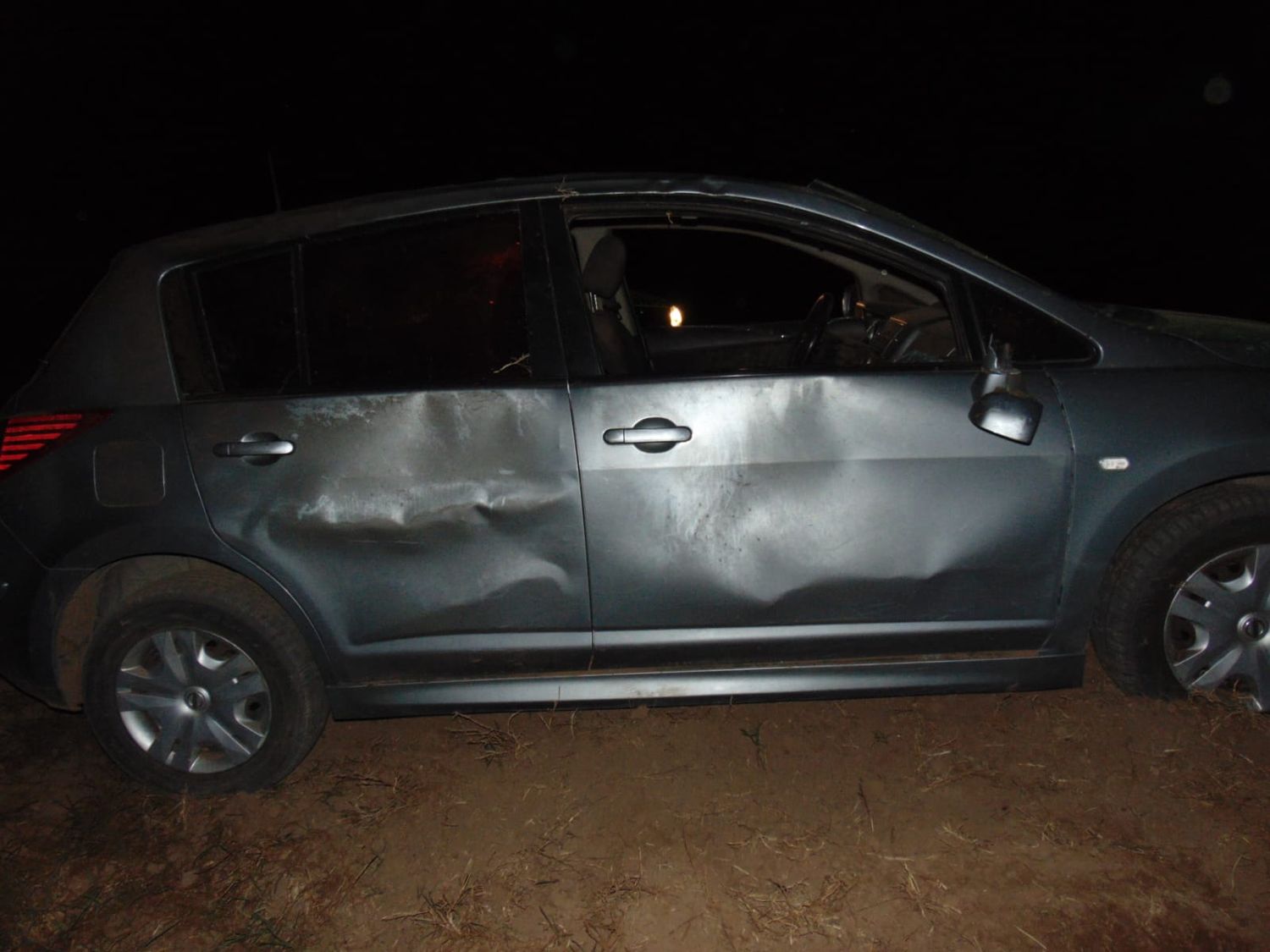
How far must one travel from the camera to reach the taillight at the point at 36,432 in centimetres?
282

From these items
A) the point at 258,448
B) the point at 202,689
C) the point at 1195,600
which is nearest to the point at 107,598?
the point at 202,689

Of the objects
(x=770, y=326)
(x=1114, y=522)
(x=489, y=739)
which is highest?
(x=770, y=326)

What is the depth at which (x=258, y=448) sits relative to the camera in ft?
9.04

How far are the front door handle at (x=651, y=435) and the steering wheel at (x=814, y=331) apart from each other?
118cm

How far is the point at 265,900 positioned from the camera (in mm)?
2605

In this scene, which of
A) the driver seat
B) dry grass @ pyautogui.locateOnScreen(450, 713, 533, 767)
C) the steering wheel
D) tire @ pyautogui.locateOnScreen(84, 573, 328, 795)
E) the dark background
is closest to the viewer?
tire @ pyautogui.locateOnScreen(84, 573, 328, 795)

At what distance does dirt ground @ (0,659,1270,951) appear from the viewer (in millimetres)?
2414

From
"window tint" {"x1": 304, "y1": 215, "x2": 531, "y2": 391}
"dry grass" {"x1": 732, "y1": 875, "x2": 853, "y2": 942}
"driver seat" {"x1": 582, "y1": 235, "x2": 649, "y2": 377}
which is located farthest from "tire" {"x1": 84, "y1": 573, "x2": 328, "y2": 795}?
"dry grass" {"x1": 732, "y1": 875, "x2": 853, "y2": 942}

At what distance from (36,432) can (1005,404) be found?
2796mm

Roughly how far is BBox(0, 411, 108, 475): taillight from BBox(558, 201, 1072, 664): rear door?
146cm

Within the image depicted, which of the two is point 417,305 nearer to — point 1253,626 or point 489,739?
point 489,739

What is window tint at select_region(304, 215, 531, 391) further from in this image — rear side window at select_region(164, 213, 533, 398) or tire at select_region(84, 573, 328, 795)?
tire at select_region(84, 573, 328, 795)

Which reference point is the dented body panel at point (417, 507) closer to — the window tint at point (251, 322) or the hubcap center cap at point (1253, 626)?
the window tint at point (251, 322)

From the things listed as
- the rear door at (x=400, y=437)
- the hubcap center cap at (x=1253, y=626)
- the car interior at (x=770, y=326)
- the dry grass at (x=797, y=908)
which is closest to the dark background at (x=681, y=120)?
the car interior at (x=770, y=326)
